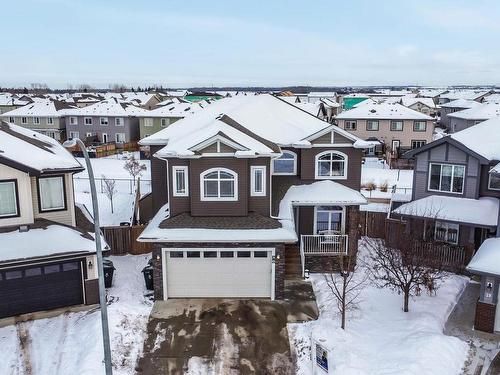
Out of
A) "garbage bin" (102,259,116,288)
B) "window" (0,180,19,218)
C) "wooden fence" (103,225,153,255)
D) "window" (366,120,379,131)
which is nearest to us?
"window" (0,180,19,218)

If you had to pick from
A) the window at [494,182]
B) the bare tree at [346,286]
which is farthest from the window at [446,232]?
the bare tree at [346,286]

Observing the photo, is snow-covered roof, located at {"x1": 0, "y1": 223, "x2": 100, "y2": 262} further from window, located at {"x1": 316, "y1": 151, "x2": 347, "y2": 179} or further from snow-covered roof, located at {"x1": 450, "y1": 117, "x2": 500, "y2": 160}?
snow-covered roof, located at {"x1": 450, "y1": 117, "x2": 500, "y2": 160}

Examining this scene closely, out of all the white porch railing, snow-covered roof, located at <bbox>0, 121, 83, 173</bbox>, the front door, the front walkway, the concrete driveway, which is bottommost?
the concrete driveway

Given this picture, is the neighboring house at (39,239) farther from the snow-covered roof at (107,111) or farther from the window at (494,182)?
the snow-covered roof at (107,111)

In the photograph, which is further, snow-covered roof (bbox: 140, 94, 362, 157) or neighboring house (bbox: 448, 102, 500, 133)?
neighboring house (bbox: 448, 102, 500, 133)

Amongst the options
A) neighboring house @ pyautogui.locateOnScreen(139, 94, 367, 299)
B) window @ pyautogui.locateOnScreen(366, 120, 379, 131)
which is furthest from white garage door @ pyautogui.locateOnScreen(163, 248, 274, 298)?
window @ pyautogui.locateOnScreen(366, 120, 379, 131)

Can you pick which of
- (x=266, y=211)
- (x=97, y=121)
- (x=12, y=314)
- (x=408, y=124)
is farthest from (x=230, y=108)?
(x=97, y=121)

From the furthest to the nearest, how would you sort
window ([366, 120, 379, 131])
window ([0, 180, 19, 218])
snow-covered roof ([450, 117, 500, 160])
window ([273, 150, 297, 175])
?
window ([366, 120, 379, 131]) → window ([273, 150, 297, 175]) → snow-covered roof ([450, 117, 500, 160]) → window ([0, 180, 19, 218])

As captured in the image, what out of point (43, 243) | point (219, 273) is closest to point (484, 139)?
point (219, 273)
